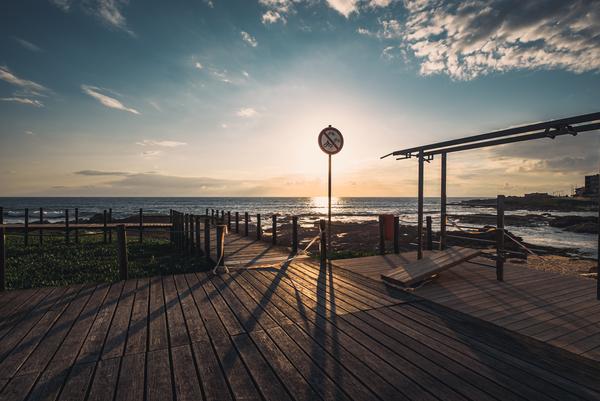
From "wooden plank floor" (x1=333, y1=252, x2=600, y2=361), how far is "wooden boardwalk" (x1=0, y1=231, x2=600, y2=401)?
1.16ft

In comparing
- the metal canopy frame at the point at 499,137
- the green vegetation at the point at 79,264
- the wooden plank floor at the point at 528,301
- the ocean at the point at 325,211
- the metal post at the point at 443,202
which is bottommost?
the ocean at the point at 325,211

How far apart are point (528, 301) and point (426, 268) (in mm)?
1613

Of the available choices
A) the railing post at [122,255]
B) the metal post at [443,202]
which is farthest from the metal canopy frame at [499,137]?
the railing post at [122,255]

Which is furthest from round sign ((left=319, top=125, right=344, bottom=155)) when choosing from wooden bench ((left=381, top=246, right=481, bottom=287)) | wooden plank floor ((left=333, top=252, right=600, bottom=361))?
wooden bench ((left=381, top=246, right=481, bottom=287))

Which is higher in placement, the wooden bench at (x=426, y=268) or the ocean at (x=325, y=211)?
the wooden bench at (x=426, y=268)

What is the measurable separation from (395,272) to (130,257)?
436 inches

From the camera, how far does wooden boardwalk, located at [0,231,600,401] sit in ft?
8.36

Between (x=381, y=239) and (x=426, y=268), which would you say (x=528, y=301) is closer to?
(x=426, y=268)

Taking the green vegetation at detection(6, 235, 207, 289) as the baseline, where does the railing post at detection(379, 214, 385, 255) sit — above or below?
above

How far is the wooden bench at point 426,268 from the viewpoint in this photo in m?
5.50

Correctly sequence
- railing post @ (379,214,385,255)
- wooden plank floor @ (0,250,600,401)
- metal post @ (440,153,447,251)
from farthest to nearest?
railing post @ (379,214,385,255) < metal post @ (440,153,447,251) < wooden plank floor @ (0,250,600,401)

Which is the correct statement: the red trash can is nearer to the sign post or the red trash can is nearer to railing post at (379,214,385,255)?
railing post at (379,214,385,255)

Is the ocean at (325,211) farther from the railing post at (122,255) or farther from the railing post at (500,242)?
the railing post at (122,255)

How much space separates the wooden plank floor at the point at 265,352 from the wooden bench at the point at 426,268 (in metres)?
0.54
